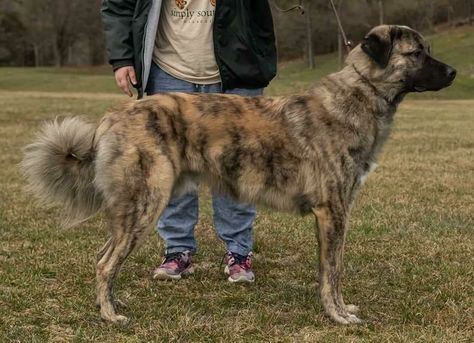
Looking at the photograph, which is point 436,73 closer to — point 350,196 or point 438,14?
point 350,196

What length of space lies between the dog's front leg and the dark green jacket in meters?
1.26

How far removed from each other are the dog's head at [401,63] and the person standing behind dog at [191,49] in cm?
99

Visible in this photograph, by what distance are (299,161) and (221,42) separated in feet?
3.88

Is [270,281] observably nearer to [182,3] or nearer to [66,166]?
[66,166]

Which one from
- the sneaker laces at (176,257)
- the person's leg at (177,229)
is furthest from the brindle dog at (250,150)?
the sneaker laces at (176,257)

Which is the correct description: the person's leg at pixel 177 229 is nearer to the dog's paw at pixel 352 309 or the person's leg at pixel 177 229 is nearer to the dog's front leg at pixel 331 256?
the dog's front leg at pixel 331 256

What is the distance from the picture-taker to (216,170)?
4004 mm

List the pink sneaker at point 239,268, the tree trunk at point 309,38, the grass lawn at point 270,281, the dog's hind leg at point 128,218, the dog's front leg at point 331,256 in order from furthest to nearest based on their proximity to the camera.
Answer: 1. the tree trunk at point 309,38
2. the pink sneaker at point 239,268
3. the dog's front leg at point 331,256
4. the dog's hind leg at point 128,218
5. the grass lawn at point 270,281

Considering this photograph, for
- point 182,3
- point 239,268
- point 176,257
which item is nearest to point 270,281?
point 239,268

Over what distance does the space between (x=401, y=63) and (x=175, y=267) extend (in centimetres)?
214

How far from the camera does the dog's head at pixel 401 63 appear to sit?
3963 millimetres

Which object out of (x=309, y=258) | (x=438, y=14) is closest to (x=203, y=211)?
(x=309, y=258)

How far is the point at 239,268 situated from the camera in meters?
4.72

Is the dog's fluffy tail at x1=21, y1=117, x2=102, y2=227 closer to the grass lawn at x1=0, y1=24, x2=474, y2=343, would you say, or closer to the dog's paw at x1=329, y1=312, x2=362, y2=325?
the grass lawn at x1=0, y1=24, x2=474, y2=343
